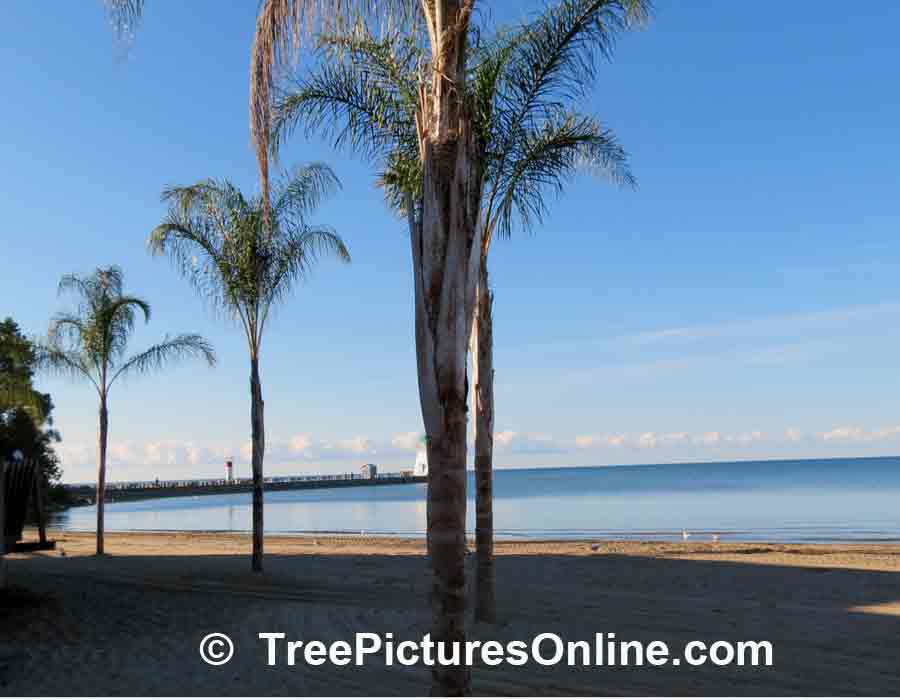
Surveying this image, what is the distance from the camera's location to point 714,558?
2031 centimetres

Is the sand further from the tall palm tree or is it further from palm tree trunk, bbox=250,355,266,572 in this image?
the tall palm tree

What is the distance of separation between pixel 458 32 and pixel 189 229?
11.5 m

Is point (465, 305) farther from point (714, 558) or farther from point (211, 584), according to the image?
point (714, 558)

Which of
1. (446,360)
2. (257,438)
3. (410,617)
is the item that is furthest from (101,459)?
(446,360)

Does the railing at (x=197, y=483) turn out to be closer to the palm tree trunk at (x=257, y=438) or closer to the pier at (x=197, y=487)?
the pier at (x=197, y=487)

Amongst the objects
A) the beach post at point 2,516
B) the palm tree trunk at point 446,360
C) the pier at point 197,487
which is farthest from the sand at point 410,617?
the pier at point 197,487

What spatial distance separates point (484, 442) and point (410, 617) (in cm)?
269

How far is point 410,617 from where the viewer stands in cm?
1091

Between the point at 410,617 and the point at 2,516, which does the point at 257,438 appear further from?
the point at 410,617

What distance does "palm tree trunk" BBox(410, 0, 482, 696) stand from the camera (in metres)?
4.99

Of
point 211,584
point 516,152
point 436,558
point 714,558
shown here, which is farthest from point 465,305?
point 714,558

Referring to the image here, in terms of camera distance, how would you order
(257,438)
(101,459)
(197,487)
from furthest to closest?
(197,487) → (101,459) → (257,438)

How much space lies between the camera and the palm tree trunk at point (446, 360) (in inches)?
197

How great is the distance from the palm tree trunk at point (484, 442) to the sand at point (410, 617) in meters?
0.50
